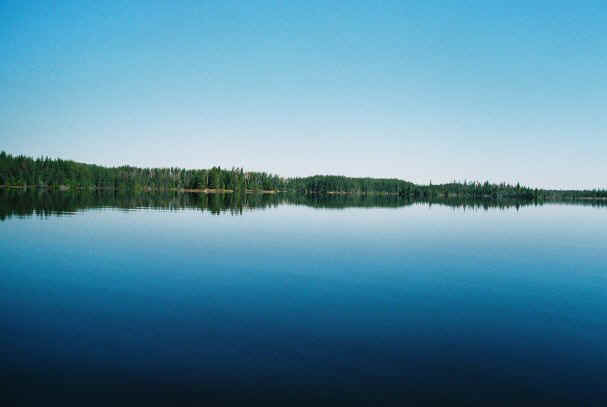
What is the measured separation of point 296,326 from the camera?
1310 centimetres

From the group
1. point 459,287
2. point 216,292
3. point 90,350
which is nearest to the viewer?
point 90,350

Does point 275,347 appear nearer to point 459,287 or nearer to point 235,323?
point 235,323

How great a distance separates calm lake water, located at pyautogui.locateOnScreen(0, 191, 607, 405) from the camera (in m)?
9.16

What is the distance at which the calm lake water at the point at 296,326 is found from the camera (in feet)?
30.1

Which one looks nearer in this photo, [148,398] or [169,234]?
[148,398]

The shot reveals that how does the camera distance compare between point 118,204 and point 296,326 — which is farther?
point 118,204

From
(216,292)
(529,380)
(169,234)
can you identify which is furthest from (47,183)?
(529,380)

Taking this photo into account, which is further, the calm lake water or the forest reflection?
the forest reflection

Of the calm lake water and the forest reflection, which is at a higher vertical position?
the forest reflection

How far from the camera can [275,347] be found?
444 inches

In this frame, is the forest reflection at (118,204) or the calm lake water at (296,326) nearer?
the calm lake water at (296,326)

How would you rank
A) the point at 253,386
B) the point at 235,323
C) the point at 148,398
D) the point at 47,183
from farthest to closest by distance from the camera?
the point at 47,183 < the point at 235,323 < the point at 253,386 < the point at 148,398

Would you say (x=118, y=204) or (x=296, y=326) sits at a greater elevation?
(x=118, y=204)

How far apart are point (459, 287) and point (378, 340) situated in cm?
939
